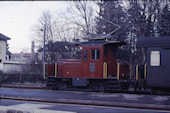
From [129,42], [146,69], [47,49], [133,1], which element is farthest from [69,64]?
[47,49]

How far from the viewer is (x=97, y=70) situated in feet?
58.3

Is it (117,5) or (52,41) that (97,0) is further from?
(52,41)

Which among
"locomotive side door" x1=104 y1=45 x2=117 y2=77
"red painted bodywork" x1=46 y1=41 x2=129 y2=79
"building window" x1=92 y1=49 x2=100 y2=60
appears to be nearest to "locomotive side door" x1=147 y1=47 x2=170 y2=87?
"red painted bodywork" x1=46 y1=41 x2=129 y2=79

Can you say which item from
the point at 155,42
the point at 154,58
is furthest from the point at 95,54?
the point at 155,42

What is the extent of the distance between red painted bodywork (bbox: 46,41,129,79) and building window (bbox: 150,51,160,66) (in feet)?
10.8

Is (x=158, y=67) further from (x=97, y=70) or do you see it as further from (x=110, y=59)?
(x=97, y=70)

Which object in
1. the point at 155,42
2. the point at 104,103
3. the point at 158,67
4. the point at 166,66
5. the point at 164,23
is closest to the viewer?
the point at 104,103

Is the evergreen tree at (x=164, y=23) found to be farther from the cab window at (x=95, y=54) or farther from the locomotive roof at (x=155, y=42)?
the locomotive roof at (x=155, y=42)

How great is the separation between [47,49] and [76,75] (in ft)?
74.0

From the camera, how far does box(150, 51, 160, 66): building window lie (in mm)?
14977

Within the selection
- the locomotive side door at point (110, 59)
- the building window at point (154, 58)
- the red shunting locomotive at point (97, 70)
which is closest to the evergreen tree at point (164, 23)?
the red shunting locomotive at point (97, 70)

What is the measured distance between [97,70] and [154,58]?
4510mm

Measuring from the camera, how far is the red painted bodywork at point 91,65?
17750 mm

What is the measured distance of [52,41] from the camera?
41312 millimetres
